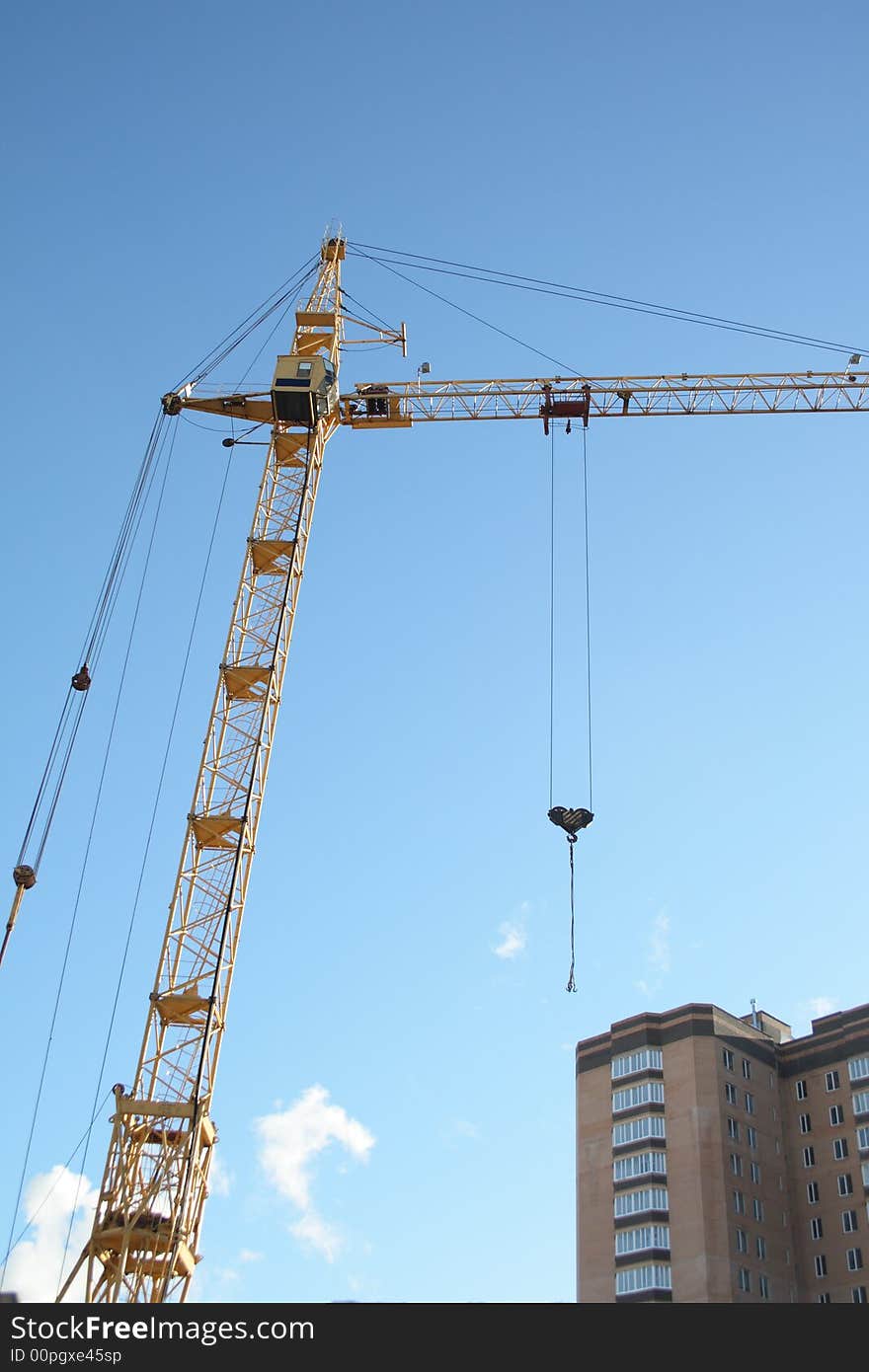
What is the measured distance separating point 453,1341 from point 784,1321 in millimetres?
4833

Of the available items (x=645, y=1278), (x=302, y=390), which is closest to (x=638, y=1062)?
(x=645, y=1278)

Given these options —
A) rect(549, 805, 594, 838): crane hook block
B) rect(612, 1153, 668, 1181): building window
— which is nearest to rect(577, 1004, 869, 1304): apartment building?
rect(612, 1153, 668, 1181): building window

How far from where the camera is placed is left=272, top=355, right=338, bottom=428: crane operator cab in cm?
5022

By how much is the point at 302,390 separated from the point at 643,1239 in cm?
5636

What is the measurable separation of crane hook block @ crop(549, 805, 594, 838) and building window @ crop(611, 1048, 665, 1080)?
158ft

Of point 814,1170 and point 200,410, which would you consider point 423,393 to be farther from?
point 814,1170

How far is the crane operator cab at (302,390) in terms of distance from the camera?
165 ft

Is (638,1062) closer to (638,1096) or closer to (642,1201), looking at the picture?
(638,1096)

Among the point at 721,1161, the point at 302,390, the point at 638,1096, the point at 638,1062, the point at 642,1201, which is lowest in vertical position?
the point at 642,1201

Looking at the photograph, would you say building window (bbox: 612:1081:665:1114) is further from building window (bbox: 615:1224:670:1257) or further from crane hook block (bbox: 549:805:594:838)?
crane hook block (bbox: 549:805:594:838)

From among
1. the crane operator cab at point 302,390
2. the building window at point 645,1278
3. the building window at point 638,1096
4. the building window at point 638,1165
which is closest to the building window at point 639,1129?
the building window at point 638,1096

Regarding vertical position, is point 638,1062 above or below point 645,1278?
above

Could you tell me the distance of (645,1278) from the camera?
265 feet

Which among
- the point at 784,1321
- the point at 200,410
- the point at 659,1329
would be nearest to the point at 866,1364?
the point at 784,1321
